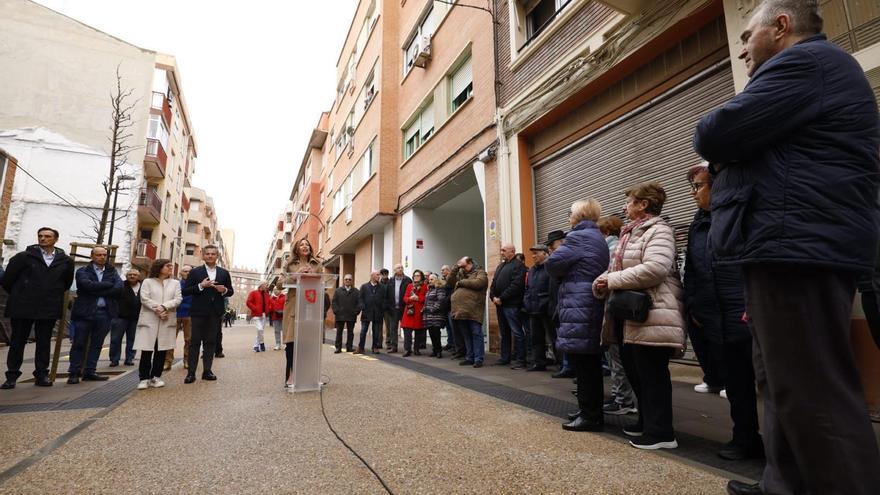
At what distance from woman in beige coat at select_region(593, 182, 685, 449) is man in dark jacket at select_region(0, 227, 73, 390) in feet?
21.6

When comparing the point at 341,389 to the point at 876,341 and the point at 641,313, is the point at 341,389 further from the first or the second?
the point at 876,341

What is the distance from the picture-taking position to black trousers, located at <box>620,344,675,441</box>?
287cm

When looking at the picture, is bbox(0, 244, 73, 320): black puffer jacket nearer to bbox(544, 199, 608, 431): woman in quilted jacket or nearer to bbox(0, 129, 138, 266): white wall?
bbox(544, 199, 608, 431): woman in quilted jacket

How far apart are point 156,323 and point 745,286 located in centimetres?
620

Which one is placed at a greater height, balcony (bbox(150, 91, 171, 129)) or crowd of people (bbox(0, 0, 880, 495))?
balcony (bbox(150, 91, 171, 129))

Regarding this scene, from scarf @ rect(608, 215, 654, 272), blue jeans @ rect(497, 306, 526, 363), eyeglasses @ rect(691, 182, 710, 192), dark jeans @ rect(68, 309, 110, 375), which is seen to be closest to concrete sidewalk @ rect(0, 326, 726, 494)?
scarf @ rect(608, 215, 654, 272)

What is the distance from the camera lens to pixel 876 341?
1866 millimetres

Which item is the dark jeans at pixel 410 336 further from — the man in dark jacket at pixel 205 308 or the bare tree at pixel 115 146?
the bare tree at pixel 115 146

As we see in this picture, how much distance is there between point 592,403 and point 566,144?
5.76m

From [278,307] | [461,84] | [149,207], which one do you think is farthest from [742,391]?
[149,207]

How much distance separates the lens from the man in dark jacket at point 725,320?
270 centimetres

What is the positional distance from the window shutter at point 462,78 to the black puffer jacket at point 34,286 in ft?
29.8

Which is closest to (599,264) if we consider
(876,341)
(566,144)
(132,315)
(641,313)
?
(641,313)

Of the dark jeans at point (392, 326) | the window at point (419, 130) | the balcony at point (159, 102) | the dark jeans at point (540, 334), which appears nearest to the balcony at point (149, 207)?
the balcony at point (159, 102)
